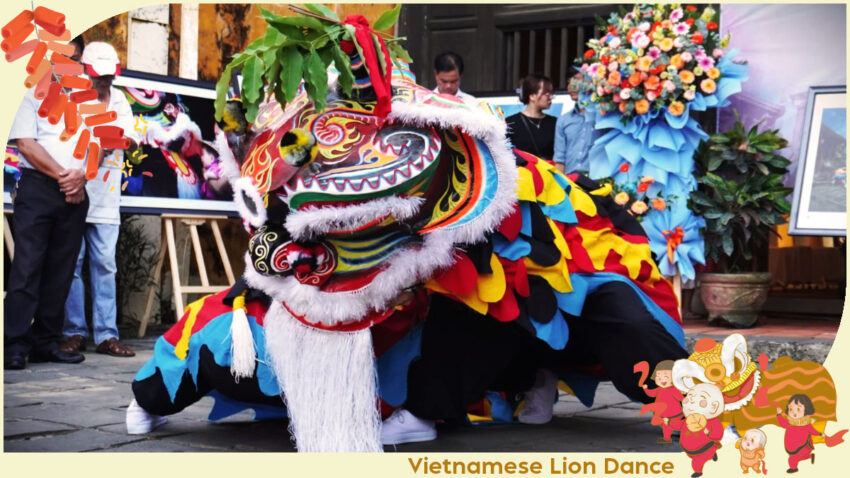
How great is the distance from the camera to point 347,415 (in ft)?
10.8

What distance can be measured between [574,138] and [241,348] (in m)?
3.54

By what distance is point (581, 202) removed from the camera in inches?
145

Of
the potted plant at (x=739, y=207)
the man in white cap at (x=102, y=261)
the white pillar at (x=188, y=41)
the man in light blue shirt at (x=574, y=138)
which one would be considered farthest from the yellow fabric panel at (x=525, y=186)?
the white pillar at (x=188, y=41)

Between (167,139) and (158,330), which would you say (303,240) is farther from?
(158,330)

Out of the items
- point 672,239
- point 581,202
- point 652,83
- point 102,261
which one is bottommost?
point 102,261

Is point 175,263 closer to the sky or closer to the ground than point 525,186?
closer to the ground

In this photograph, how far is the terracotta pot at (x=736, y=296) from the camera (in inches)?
236

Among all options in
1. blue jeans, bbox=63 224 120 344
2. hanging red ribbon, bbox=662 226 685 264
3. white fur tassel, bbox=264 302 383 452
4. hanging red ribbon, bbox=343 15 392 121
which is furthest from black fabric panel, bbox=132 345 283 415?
Result: hanging red ribbon, bbox=662 226 685 264

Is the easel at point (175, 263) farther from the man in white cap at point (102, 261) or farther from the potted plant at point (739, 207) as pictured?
the potted plant at point (739, 207)

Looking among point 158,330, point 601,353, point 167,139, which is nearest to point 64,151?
point 167,139

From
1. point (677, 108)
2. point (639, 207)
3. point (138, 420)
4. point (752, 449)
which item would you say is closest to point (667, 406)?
point (752, 449)

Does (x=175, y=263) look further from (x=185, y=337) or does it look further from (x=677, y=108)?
(x=185, y=337)

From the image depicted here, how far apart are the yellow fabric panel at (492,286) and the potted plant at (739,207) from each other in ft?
9.80

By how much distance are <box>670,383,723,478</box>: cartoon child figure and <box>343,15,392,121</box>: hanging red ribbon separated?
3.76 ft
